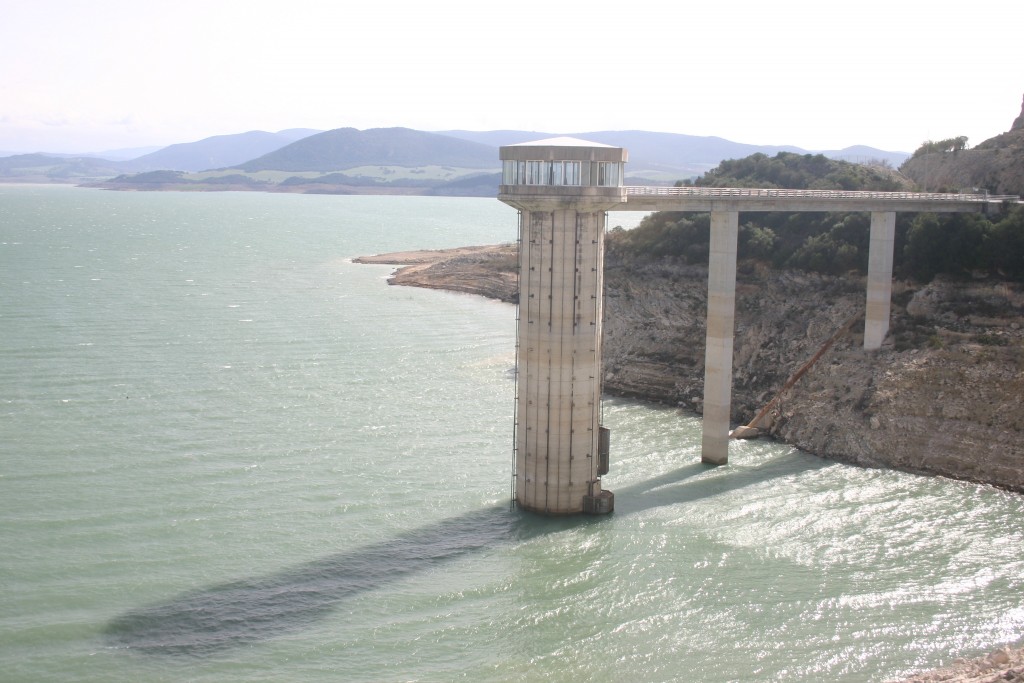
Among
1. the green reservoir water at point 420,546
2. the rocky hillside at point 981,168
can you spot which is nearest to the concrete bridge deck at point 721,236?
the green reservoir water at point 420,546

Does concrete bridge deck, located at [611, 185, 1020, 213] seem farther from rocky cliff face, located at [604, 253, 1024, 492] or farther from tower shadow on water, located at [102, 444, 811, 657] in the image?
tower shadow on water, located at [102, 444, 811, 657]

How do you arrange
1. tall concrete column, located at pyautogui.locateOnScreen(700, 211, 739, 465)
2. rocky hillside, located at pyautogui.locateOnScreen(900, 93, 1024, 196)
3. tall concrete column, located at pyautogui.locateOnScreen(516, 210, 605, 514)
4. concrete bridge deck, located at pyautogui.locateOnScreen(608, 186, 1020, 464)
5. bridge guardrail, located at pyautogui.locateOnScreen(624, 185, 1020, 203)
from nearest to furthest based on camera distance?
tall concrete column, located at pyautogui.locateOnScreen(516, 210, 605, 514), bridge guardrail, located at pyautogui.locateOnScreen(624, 185, 1020, 203), concrete bridge deck, located at pyautogui.locateOnScreen(608, 186, 1020, 464), tall concrete column, located at pyautogui.locateOnScreen(700, 211, 739, 465), rocky hillside, located at pyautogui.locateOnScreen(900, 93, 1024, 196)

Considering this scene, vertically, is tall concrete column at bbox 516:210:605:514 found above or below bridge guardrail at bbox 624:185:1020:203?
below

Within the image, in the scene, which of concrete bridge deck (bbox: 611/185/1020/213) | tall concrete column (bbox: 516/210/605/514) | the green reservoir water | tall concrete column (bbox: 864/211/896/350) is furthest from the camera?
tall concrete column (bbox: 864/211/896/350)

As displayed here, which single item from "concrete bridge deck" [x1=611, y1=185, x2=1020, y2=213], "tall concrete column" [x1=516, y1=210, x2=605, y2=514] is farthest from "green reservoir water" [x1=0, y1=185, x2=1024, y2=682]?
"concrete bridge deck" [x1=611, y1=185, x2=1020, y2=213]

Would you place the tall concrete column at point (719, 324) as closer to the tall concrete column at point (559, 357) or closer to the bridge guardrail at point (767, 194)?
the bridge guardrail at point (767, 194)

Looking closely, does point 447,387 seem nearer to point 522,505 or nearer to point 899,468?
point 522,505

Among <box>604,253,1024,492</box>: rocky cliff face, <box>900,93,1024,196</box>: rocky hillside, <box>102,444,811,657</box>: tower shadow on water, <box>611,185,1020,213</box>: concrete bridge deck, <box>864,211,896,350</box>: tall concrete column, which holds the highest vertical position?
<box>900,93,1024,196</box>: rocky hillside

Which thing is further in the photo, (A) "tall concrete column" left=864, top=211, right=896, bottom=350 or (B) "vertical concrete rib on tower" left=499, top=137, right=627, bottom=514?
(A) "tall concrete column" left=864, top=211, right=896, bottom=350

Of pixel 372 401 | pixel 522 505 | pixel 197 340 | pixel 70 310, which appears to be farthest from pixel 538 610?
pixel 70 310
